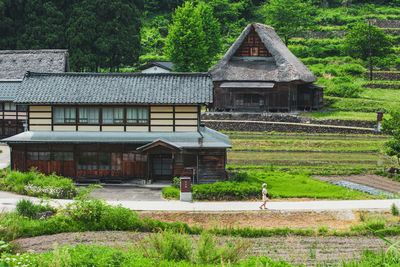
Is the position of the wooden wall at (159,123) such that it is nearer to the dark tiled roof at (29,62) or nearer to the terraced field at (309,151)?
the terraced field at (309,151)

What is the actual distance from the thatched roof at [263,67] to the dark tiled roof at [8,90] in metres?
19.0

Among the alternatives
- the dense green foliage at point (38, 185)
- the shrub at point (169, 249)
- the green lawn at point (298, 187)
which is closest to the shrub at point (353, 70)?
the green lawn at point (298, 187)

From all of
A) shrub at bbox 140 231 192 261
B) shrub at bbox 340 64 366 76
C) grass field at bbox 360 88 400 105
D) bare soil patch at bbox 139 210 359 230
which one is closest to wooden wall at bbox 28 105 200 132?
bare soil patch at bbox 139 210 359 230

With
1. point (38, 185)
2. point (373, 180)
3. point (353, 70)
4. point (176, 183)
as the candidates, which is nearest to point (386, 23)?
point (353, 70)

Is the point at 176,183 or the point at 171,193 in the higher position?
the point at 176,183

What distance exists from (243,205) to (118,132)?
929 centimetres

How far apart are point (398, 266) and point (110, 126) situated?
1964cm

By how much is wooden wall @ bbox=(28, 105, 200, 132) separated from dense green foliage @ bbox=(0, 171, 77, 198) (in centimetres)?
340

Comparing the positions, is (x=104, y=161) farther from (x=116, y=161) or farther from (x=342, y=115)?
(x=342, y=115)

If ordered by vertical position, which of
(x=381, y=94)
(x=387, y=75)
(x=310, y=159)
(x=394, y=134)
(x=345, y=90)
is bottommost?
(x=310, y=159)

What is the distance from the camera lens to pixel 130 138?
2559 centimetres

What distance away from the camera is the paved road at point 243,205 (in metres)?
19.9

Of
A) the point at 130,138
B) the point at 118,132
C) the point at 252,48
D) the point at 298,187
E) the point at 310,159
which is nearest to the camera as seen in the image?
the point at 298,187

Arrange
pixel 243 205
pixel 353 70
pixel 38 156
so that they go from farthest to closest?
pixel 353 70, pixel 38 156, pixel 243 205
